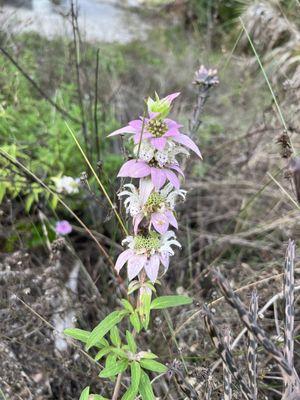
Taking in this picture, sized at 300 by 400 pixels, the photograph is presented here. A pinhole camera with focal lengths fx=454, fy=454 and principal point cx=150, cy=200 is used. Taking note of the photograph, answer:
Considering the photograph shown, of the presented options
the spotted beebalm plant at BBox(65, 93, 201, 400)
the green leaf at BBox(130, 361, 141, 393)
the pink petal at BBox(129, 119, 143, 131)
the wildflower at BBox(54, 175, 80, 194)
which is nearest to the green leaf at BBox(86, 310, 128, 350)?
the spotted beebalm plant at BBox(65, 93, 201, 400)

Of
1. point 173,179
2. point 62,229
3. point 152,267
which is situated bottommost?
point 62,229

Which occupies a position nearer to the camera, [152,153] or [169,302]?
[152,153]

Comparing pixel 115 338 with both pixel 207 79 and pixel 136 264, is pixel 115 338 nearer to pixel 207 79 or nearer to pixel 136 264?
pixel 136 264

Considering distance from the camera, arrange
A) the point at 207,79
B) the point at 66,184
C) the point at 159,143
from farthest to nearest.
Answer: the point at 66,184
the point at 207,79
the point at 159,143

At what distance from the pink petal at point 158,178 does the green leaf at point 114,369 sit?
45 centimetres

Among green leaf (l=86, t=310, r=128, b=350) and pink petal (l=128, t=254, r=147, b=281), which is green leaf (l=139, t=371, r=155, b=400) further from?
pink petal (l=128, t=254, r=147, b=281)

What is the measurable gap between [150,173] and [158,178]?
0.03 meters

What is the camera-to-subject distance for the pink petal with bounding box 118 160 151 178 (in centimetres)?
101

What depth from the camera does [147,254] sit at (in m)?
1.12

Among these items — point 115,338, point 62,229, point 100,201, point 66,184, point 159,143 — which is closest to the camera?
point 159,143

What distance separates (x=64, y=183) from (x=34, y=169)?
0.57 ft

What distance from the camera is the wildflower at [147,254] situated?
3.62 ft

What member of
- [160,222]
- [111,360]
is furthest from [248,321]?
[111,360]

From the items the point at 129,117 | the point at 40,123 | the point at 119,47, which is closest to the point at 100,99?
the point at 129,117
